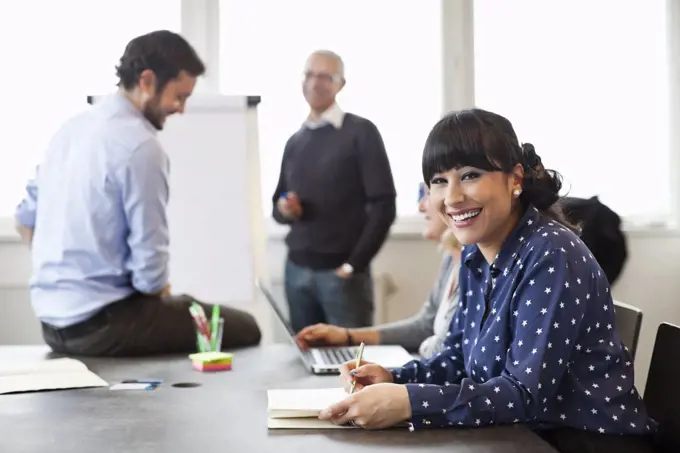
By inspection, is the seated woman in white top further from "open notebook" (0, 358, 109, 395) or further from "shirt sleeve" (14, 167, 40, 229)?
"shirt sleeve" (14, 167, 40, 229)

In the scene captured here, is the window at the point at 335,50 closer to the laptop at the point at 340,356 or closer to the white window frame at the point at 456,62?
the white window frame at the point at 456,62

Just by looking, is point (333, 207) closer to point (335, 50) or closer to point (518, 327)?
point (335, 50)

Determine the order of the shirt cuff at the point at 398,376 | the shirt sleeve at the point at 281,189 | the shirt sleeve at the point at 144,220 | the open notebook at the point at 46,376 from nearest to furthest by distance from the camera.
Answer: the shirt cuff at the point at 398,376 → the open notebook at the point at 46,376 → the shirt sleeve at the point at 144,220 → the shirt sleeve at the point at 281,189

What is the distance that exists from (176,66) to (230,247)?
1.15 meters

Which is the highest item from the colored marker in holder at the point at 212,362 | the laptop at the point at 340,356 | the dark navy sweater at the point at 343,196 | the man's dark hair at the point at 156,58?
the man's dark hair at the point at 156,58

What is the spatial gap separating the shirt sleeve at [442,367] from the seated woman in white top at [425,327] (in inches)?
14.0

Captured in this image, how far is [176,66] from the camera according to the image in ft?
8.17

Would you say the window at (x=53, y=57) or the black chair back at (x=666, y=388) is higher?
the window at (x=53, y=57)

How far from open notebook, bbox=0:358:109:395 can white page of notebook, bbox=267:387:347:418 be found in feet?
1.51

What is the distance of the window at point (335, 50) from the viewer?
3889 millimetres

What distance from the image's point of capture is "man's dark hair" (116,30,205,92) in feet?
8.09

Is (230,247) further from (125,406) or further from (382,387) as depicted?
(382,387)

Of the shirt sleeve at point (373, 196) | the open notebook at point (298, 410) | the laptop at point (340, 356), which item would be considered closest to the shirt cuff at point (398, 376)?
the open notebook at point (298, 410)

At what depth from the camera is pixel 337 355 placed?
6.52 ft
